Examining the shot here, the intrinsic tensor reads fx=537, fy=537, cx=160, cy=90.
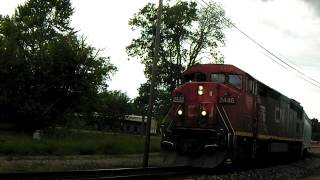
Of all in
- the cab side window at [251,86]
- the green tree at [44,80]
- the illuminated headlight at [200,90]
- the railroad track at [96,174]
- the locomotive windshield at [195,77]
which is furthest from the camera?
the green tree at [44,80]

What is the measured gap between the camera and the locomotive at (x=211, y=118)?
2055cm

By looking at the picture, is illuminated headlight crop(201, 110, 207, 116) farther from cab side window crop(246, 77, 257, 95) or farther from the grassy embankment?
the grassy embankment

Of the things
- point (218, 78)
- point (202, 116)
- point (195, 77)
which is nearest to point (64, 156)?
point (195, 77)

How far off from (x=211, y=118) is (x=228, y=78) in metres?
2.14

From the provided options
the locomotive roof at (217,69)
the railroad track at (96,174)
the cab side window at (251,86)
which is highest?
the locomotive roof at (217,69)

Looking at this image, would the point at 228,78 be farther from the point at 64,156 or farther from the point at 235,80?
the point at 64,156

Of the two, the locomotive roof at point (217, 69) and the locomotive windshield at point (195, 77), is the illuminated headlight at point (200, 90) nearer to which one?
the locomotive windshield at point (195, 77)

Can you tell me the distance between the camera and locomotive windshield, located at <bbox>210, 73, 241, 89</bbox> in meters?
21.9

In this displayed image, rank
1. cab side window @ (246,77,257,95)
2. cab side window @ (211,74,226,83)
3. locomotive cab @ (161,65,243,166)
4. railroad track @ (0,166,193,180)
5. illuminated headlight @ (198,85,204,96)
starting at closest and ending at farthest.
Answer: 1. railroad track @ (0,166,193,180)
2. locomotive cab @ (161,65,243,166)
3. illuminated headlight @ (198,85,204,96)
4. cab side window @ (211,74,226,83)
5. cab side window @ (246,77,257,95)

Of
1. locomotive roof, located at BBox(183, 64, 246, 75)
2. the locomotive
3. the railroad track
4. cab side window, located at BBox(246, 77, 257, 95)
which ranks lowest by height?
the railroad track

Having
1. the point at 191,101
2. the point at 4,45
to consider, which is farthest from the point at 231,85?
the point at 4,45

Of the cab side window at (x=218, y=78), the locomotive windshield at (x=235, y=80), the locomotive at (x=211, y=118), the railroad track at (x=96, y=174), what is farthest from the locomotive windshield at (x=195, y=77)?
the railroad track at (x=96, y=174)

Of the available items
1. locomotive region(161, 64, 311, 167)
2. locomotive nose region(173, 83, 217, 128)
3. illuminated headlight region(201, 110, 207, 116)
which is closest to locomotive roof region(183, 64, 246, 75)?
locomotive region(161, 64, 311, 167)

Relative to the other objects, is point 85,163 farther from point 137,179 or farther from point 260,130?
point 260,130
